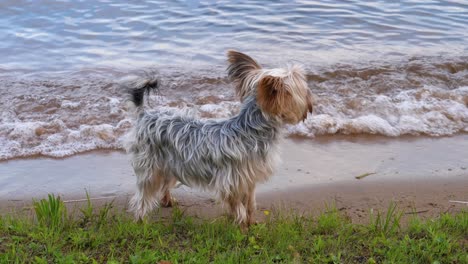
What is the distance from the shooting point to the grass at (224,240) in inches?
153

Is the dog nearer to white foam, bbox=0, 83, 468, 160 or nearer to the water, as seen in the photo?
the water

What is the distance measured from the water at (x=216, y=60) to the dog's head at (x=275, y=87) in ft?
2.32

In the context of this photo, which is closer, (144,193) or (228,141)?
(228,141)

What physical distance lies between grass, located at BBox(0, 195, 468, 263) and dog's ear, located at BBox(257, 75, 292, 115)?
979 millimetres

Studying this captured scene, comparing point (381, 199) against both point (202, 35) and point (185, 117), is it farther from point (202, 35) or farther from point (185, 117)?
point (202, 35)

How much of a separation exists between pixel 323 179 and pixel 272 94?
2.01 m

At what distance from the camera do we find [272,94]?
4.11 metres

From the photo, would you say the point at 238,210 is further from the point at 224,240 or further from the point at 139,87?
the point at 139,87

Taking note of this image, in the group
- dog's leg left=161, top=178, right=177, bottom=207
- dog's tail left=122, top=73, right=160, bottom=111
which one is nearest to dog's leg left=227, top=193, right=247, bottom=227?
dog's leg left=161, top=178, right=177, bottom=207

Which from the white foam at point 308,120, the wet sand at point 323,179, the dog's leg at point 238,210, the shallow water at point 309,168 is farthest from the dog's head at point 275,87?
the white foam at point 308,120

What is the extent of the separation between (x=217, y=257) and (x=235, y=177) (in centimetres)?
83

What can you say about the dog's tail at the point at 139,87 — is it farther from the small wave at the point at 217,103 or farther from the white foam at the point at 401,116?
the white foam at the point at 401,116

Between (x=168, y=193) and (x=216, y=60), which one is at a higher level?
(x=216, y=60)

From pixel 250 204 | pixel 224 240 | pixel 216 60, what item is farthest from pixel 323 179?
pixel 216 60
